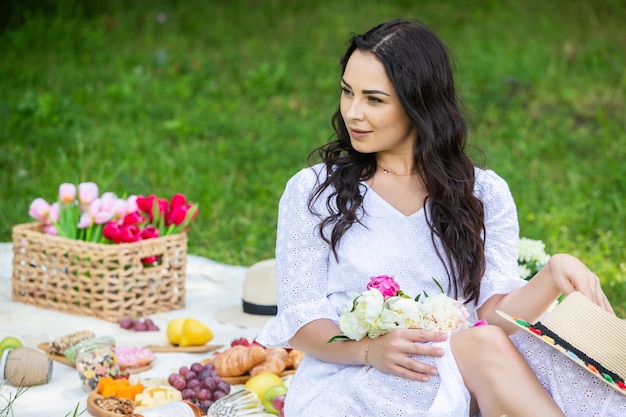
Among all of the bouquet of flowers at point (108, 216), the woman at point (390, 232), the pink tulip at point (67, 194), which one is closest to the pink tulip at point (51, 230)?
the bouquet of flowers at point (108, 216)

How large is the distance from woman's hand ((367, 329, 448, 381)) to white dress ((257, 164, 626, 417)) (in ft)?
0.20

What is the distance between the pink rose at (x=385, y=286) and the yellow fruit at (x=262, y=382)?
1.13 meters

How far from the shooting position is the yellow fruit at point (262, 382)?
4.02 meters

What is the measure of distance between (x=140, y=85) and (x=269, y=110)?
3.98ft

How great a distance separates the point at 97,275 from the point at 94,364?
96cm

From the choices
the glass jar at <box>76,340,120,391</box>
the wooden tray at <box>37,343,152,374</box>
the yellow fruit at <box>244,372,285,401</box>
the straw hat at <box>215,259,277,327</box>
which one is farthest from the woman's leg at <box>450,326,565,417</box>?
the straw hat at <box>215,259,277,327</box>

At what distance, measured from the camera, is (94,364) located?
4090mm

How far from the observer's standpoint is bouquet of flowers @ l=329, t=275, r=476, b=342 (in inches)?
117

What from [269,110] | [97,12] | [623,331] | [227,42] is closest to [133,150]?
[269,110]

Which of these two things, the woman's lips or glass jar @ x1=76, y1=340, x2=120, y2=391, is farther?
glass jar @ x1=76, y1=340, x2=120, y2=391

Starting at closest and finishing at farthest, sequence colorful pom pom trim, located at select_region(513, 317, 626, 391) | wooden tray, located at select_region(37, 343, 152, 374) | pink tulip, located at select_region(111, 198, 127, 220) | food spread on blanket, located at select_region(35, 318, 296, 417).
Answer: colorful pom pom trim, located at select_region(513, 317, 626, 391), food spread on blanket, located at select_region(35, 318, 296, 417), wooden tray, located at select_region(37, 343, 152, 374), pink tulip, located at select_region(111, 198, 127, 220)

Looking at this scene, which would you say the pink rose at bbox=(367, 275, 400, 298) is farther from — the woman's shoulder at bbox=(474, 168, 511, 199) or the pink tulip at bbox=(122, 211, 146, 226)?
the pink tulip at bbox=(122, 211, 146, 226)

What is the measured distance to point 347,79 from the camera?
3395 mm

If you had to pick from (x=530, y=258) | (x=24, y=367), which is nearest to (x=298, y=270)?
(x=24, y=367)
